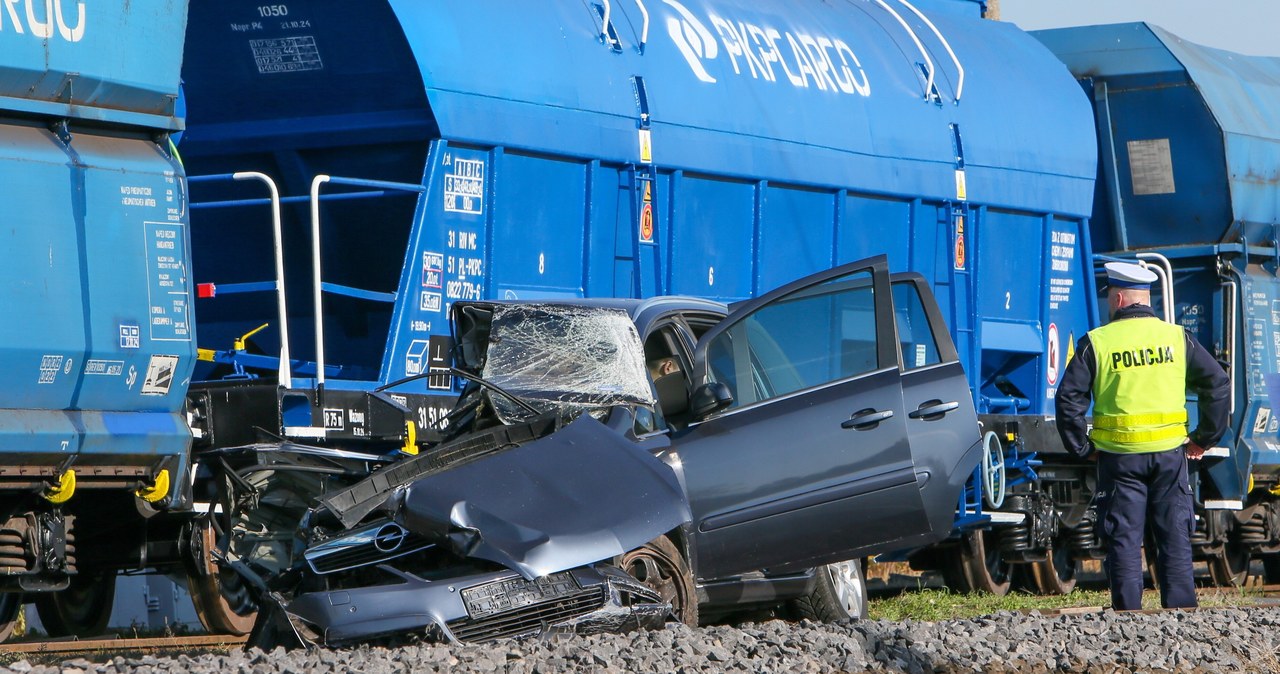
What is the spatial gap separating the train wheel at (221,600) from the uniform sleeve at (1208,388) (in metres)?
4.72

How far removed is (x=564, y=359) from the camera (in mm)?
8094

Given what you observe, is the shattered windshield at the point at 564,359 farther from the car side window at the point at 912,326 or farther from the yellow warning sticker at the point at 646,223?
the yellow warning sticker at the point at 646,223

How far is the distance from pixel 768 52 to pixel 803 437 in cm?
454

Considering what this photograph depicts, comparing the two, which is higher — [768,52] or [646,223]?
[768,52]

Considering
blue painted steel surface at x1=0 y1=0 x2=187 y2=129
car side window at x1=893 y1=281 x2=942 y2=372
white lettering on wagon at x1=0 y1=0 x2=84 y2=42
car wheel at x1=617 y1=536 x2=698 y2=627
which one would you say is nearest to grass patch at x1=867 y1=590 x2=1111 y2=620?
car side window at x1=893 y1=281 x2=942 y2=372

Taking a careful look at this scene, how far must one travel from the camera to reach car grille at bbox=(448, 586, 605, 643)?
22.1 ft

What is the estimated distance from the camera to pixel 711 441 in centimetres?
785

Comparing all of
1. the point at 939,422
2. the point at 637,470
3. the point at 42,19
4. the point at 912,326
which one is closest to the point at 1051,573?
the point at 912,326

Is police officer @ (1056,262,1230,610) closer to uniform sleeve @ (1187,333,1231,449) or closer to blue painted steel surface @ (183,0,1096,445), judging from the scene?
uniform sleeve @ (1187,333,1231,449)

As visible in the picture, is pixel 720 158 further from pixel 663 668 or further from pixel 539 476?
pixel 663 668

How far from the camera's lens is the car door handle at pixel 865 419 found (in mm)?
7988

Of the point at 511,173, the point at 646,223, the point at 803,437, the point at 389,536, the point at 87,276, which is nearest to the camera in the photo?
the point at 389,536

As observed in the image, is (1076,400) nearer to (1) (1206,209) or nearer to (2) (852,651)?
(2) (852,651)

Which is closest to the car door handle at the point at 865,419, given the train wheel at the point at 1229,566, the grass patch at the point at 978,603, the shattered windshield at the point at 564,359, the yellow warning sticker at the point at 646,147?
the shattered windshield at the point at 564,359
